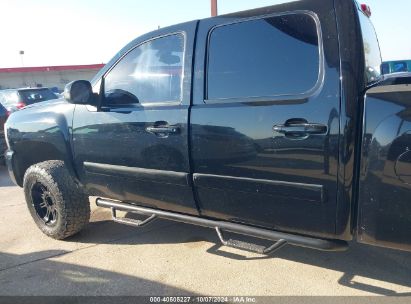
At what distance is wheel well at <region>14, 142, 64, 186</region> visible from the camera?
4.00 meters

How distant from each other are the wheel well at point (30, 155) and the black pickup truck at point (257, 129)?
36cm

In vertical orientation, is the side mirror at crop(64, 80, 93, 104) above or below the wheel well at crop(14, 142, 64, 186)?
above

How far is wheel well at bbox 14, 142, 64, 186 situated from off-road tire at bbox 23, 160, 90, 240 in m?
0.17

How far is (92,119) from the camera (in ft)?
11.1

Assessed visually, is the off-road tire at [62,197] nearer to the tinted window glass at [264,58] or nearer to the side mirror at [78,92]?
the side mirror at [78,92]

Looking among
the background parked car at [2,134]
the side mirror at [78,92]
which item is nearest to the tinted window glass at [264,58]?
the side mirror at [78,92]

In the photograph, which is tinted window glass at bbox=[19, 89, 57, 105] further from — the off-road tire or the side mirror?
the side mirror

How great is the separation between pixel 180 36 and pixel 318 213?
164cm

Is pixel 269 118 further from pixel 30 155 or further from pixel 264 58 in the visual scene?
pixel 30 155

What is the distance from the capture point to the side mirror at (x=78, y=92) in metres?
3.21

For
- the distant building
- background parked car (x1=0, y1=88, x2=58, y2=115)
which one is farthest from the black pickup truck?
the distant building

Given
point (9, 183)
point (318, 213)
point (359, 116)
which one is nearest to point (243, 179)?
point (318, 213)

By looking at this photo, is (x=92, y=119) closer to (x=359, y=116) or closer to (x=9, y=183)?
(x=359, y=116)

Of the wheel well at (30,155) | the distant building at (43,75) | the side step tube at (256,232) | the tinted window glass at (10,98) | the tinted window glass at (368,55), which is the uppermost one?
the distant building at (43,75)
